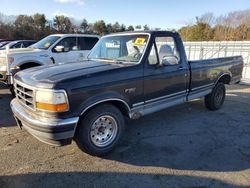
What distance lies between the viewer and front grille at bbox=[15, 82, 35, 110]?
11.0 feet

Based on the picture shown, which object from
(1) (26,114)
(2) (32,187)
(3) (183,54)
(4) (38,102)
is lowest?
(2) (32,187)

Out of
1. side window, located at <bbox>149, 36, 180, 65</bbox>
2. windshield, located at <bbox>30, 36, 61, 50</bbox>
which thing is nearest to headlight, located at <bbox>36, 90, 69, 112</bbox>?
side window, located at <bbox>149, 36, 180, 65</bbox>

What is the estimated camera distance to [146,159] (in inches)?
144

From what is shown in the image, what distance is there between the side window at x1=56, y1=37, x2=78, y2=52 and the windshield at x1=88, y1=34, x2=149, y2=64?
12.4 feet

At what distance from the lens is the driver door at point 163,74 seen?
13.6ft

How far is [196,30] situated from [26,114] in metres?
25.6

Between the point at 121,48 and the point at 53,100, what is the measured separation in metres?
2.03

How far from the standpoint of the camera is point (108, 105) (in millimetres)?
3611

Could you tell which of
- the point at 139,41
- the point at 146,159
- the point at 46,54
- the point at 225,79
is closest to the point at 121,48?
the point at 139,41

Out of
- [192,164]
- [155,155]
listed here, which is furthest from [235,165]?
[155,155]

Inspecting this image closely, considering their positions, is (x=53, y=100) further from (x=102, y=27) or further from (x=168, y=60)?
(x=102, y=27)

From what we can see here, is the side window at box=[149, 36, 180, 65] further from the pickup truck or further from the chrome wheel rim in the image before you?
the chrome wheel rim

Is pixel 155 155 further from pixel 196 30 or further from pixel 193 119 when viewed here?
pixel 196 30

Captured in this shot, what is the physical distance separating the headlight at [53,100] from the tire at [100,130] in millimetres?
443
